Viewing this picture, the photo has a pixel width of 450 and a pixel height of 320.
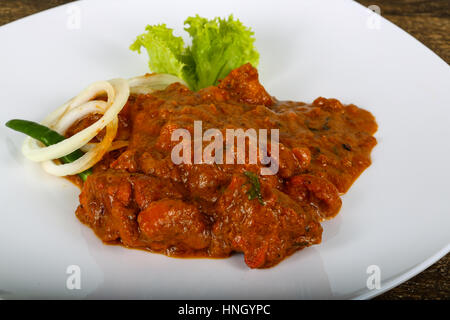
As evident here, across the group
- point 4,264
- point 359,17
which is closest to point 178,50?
point 359,17

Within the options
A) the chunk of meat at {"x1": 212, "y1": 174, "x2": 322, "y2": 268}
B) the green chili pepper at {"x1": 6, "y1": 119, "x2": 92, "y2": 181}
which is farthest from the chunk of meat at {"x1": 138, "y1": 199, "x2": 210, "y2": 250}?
the green chili pepper at {"x1": 6, "y1": 119, "x2": 92, "y2": 181}

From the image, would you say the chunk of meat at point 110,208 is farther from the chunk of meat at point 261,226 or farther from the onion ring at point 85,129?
the chunk of meat at point 261,226

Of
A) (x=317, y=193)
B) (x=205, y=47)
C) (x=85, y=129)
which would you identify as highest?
(x=205, y=47)

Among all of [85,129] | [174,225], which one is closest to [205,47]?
[85,129]

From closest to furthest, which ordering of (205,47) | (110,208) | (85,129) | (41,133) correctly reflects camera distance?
1. (110,208)
2. (85,129)
3. (41,133)
4. (205,47)

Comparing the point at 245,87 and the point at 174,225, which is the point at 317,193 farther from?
the point at 245,87

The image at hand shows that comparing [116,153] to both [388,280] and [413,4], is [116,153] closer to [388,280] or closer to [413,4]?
[388,280]
